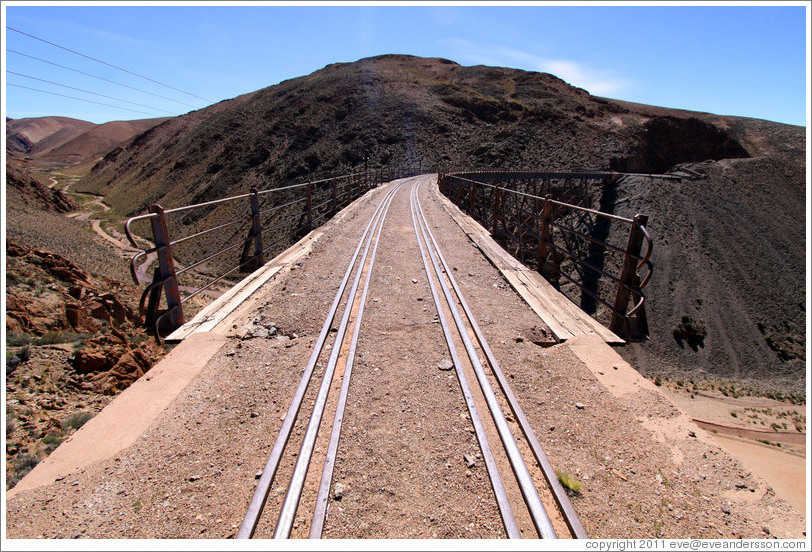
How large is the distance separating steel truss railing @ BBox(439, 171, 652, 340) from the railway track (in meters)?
1.73

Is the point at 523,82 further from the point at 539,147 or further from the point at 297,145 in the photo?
the point at 297,145

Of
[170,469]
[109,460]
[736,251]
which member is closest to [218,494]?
[170,469]

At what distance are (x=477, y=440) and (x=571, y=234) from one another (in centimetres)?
2536

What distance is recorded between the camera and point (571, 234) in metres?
25.7

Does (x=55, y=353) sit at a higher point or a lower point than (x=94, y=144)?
lower

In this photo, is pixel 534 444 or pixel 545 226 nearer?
pixel 534 444

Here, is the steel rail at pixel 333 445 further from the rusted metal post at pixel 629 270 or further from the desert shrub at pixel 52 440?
the desert shrub at pixel 52 440

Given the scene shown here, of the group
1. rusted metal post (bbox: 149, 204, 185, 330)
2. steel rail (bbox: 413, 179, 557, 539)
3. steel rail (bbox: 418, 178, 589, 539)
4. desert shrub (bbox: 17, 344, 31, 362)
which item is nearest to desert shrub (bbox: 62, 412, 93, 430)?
desert shrub (bbox: 17, 344, 31, 362)

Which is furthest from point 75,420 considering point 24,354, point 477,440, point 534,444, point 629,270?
point 629,270

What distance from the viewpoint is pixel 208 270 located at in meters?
37.6

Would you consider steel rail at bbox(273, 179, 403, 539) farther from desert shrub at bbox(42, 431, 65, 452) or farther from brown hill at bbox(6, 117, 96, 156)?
brown hill at bbox(6, 117, 96, 156)

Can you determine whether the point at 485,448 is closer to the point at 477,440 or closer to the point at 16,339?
the point at 477,440

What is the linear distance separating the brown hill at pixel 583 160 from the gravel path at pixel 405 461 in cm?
2627

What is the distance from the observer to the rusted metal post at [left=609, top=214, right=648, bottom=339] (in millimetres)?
4121
